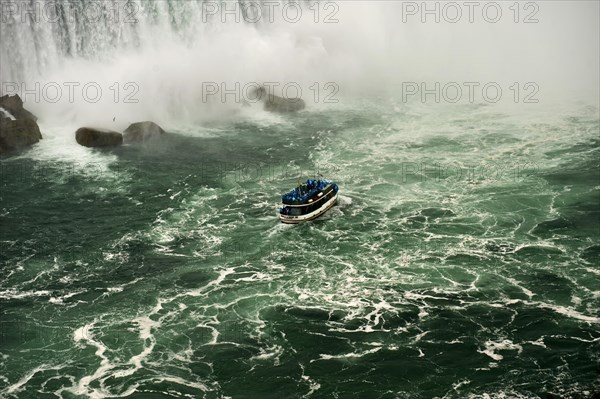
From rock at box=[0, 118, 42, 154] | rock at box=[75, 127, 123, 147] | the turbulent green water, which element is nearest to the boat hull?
the turbulent green water

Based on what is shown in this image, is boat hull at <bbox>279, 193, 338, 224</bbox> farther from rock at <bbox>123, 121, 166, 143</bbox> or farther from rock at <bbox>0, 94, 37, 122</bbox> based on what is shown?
rock at <bbox>0, 94, 37, 122</bbox>

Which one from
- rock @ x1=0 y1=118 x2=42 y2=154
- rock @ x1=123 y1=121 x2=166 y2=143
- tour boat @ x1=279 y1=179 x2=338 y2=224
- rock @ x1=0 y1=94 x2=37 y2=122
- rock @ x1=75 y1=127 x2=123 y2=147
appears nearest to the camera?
tour boat @ x1=279 y1=179 x2=338 y2=224

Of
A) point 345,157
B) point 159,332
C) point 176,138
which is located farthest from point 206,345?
point 176,138

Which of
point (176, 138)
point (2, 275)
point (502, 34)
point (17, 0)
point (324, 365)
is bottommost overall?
point (324, 365)

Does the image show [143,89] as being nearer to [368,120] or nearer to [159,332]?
[368,120]

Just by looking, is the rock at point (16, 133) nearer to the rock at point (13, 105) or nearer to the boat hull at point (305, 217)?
the rock at point (13, 105)
